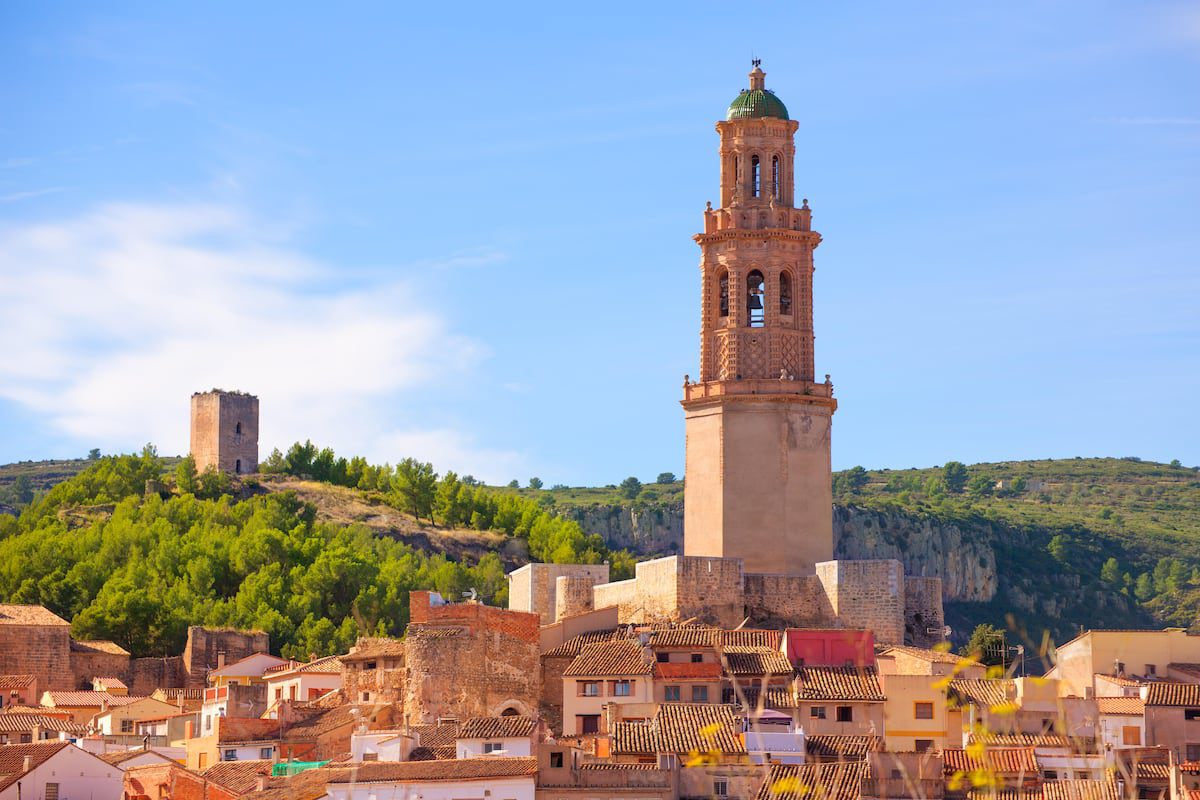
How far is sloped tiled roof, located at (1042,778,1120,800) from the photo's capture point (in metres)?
41.2

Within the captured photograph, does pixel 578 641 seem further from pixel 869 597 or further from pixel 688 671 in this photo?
pixel 869 597

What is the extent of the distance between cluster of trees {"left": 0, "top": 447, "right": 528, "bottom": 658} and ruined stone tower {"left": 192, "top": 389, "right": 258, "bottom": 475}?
76.5 ft

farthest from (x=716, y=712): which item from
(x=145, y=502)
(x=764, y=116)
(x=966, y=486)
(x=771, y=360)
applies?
(x=966, y=486)

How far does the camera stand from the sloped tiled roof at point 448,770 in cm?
4341

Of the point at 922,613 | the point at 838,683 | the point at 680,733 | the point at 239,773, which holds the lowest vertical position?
the point at 239,773

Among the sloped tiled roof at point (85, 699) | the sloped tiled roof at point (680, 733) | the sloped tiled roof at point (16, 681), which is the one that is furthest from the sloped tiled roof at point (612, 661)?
the sloped tiled roof at point (16, 681)

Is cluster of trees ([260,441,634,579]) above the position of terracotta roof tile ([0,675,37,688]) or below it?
above

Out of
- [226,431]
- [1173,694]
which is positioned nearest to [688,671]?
[1173,694]

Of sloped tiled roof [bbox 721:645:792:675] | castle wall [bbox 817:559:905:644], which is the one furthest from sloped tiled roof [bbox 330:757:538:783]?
castle wall [bbox 817:559:905:644]

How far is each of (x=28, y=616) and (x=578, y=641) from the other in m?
24.6

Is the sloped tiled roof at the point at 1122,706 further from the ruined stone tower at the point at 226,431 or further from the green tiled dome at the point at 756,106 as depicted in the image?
the ruined stone tower at the point at 226,431

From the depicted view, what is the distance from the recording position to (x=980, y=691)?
53.8 meters

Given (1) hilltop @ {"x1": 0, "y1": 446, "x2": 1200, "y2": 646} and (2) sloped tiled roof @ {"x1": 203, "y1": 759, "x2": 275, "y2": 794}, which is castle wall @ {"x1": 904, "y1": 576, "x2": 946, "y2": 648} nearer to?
(2) sloped tiled roof @ {"x1": 203, "y1": 759, "x2": 275, "y2": 794}

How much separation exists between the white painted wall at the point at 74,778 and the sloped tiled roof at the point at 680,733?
10236 millimetres
